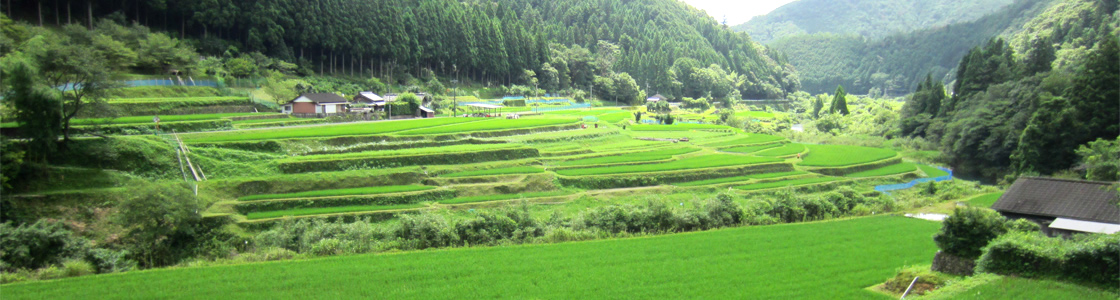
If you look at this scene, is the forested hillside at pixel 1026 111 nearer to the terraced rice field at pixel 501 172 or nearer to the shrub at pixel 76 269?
the terraced rice field at pixel 501 172

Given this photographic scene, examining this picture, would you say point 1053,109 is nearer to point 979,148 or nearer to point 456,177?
point 979,148

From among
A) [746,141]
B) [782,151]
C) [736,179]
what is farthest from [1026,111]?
[736,179]

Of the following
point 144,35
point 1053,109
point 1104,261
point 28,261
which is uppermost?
point 144,35

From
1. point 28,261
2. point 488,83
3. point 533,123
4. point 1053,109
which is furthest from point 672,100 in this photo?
point 28,261

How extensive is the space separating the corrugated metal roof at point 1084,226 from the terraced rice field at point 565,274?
4595 mm

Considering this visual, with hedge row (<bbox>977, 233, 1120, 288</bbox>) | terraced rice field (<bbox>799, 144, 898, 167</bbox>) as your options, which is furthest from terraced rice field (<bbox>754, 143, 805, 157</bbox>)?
hedge row (<bbox>977, 233, 1120, 288</bbox>)

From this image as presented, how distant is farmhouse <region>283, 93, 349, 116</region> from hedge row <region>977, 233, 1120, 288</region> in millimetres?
38629

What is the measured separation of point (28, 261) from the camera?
1662 cm

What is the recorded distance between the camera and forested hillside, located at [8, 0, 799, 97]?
50.3 m

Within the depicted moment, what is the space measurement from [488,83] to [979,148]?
53.5 meters

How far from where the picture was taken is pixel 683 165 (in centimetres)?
3506

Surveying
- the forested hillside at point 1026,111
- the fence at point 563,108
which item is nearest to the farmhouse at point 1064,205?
the forested hillside at point 1026,111

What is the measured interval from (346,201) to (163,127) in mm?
13834

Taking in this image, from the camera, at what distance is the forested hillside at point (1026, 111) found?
3388 centimetres
